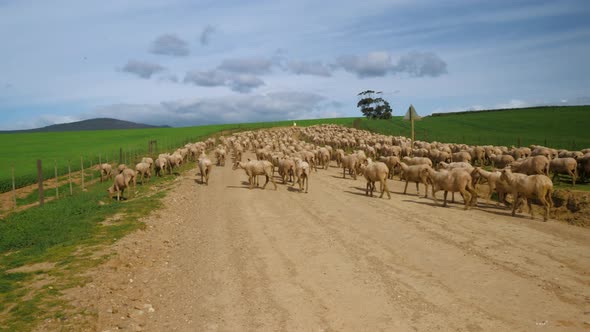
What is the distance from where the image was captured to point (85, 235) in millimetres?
12859

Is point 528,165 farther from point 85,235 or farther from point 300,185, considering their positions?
point 85,235

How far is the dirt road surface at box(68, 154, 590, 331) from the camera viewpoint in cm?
764

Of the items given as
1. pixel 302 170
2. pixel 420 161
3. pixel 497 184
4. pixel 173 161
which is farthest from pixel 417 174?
pixel 173 161

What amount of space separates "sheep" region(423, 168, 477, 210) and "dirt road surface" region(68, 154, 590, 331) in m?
1.37

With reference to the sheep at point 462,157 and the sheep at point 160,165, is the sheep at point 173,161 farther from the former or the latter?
the sheep at point 462,157

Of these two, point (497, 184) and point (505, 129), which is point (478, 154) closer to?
point (497, 184)

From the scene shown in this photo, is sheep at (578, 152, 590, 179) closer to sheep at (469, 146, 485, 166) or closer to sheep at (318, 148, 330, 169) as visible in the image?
sheep at (469, 146, 485, 166)

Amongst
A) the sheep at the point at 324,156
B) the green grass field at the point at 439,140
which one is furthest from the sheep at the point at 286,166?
the green grass field at the point at 439,140

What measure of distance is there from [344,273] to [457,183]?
1014 centimetres

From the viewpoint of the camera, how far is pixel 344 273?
9.98 metres

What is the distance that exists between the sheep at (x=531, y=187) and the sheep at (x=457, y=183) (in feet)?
4.96

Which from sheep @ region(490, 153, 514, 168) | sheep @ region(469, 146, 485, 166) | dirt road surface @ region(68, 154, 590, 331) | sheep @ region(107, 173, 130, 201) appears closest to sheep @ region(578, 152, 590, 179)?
→ sheep @ region(490, 153, 514, 168)

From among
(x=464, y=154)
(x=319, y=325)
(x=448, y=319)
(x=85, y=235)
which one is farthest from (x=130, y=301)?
(x=464, y=154)

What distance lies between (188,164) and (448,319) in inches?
1274
